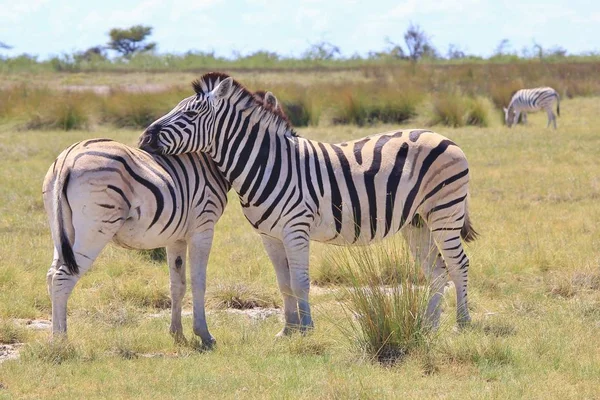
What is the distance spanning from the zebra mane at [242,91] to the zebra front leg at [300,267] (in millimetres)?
982

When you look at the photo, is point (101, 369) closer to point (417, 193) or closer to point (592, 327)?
point (417, 193)

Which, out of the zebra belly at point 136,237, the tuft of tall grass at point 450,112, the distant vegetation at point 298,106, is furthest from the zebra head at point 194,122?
the tuft of tall grass at point 450,112

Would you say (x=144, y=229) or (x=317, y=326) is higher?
(x=144, y=229)

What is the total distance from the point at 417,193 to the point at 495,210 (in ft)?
15.0

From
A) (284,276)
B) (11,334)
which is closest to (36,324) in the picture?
(11,334)

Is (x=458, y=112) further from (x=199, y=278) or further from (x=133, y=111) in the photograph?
(x=199, y=278)

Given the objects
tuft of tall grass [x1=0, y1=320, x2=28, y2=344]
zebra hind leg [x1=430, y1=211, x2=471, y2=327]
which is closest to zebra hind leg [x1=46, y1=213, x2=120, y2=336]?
tuft of tall grass [x1=0, y1=320, x2=28, y2=344]

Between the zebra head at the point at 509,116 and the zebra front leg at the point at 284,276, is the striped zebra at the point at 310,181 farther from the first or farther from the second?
the zebra head at the point at 509,116

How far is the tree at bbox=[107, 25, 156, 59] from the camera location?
73375 mm

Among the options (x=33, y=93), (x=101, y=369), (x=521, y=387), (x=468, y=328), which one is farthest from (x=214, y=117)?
(x=33, y=93)

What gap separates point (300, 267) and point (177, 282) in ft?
3.18

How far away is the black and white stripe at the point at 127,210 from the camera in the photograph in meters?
5.96

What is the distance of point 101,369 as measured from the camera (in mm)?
5688

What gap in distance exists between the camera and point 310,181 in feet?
22.6
